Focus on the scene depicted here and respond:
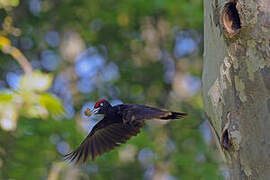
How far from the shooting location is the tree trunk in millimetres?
2496

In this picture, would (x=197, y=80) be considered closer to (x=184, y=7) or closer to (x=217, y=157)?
(x=217, y=157)

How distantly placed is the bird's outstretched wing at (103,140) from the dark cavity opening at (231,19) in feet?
6.65

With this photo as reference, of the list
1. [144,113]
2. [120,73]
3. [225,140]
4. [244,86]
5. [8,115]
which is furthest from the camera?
[120,73]

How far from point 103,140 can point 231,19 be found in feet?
7.65

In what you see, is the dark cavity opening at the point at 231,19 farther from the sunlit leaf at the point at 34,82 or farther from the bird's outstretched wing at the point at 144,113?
the sunlit leaf at the point at 34,82

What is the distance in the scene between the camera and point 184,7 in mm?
8156

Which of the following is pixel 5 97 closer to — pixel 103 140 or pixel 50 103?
pixel 50 103

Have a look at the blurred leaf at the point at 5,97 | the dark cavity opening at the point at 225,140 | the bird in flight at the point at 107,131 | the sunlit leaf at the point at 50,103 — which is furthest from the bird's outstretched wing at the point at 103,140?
the dark cavity opening at the point at 225,140

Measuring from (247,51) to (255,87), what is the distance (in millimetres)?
190

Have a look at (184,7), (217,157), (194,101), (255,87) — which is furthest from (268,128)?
(194,101)

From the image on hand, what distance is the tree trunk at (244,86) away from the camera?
250cm

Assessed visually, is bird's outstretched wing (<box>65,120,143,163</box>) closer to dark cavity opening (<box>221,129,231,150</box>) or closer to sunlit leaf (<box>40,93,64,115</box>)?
sunlit leaf (<box>40,93,64,115</box>)

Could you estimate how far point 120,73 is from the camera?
1020 centimetres

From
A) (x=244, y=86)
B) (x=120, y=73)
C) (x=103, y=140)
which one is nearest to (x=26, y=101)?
(x=103, y=140)
